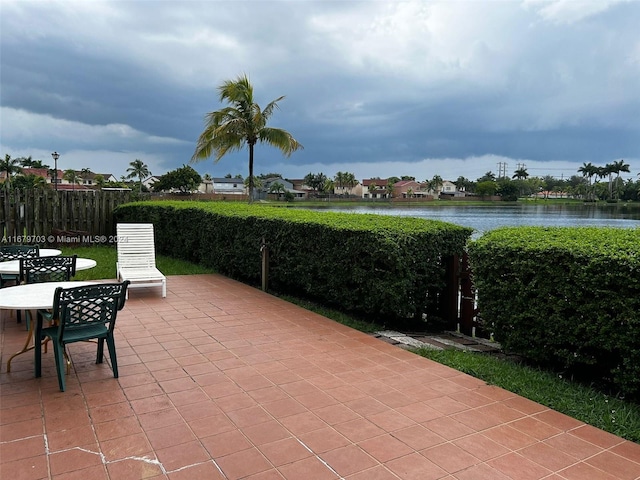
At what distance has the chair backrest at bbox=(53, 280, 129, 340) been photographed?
12.0 ft

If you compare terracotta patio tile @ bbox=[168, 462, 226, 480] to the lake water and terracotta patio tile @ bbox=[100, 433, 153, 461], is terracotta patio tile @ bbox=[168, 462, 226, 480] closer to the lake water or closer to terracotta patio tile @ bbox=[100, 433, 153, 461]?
terracotta patio tile @ bbox=[100, 433, 153, 461]

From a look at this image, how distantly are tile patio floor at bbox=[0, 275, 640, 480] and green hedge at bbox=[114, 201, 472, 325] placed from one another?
101cm

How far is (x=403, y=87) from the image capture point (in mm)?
8867

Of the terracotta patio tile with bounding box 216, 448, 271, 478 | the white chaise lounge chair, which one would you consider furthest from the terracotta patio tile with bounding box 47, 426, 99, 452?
the white chaise lounge chair

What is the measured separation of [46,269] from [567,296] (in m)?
5.63

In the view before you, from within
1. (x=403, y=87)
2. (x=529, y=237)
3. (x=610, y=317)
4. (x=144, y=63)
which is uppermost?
(x=144, y=63)

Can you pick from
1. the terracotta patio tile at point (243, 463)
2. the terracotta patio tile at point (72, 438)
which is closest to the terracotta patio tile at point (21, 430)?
the terracotta patio tile at point (72, 438)

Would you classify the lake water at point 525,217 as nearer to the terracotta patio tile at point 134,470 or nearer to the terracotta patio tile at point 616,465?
the terracotta patio tile at point 616,465

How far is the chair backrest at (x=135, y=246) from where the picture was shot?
8.26m

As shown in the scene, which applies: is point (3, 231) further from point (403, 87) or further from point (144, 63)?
point (403, 87)

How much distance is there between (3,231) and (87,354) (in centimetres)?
1171

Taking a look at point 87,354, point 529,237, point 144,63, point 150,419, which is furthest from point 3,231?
point 529,237

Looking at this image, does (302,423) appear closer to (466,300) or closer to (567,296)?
(567,296)

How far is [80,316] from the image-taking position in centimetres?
381
